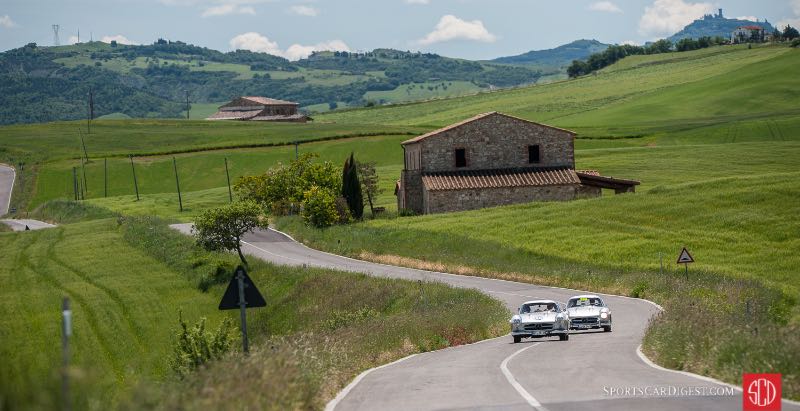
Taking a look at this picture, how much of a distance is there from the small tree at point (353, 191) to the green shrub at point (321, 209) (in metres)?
2.21

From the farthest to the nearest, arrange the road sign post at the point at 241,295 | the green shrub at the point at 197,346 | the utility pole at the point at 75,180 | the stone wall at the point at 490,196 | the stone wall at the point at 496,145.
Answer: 1. the utility pole at the point at 75,180
2. the stone wall at the point at 496,145
3. the stone wall at the point at 490,196
4. the green shrub at the point at 197,346
5. the road sign post at the point at 241,295

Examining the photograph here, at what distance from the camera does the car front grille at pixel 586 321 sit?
33.4 m

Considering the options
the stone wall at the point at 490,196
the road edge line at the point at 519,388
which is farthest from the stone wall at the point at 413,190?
the road edge line at the point at 519,388

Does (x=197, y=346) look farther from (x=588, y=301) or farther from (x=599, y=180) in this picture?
(x=599, y=180)

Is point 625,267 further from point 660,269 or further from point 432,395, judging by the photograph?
point 432,395

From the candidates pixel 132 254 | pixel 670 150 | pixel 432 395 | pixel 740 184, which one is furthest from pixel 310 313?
pixel 670 150

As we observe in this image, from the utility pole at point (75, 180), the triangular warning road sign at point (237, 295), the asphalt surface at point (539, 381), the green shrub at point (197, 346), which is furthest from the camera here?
the utility pole at point (75, 180)

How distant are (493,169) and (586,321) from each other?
49675mm

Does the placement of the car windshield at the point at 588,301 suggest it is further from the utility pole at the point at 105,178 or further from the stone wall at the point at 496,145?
the utility pole at the point at 105,178

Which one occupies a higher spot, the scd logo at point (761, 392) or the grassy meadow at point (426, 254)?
the scd logo at point (761, 392)

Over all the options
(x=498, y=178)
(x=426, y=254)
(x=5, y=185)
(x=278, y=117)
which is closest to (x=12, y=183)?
(x=5, y=185)

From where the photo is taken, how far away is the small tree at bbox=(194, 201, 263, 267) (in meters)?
62.2

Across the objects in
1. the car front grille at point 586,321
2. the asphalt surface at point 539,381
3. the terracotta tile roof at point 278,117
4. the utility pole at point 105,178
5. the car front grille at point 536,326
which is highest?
the asphalt surface at point 539,381

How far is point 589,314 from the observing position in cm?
3375
